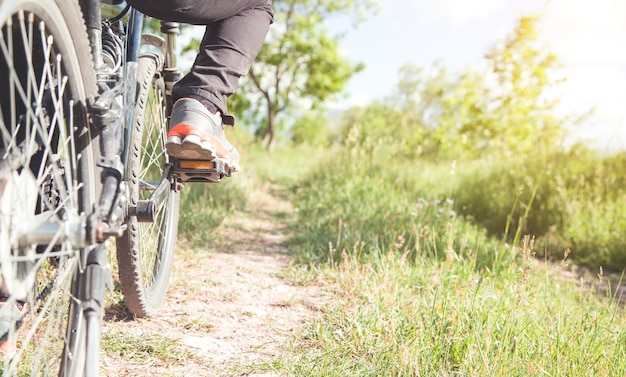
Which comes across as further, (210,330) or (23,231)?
(210,330)

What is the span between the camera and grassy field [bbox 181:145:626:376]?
5.73ft

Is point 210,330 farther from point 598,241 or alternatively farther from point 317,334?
point 598,241

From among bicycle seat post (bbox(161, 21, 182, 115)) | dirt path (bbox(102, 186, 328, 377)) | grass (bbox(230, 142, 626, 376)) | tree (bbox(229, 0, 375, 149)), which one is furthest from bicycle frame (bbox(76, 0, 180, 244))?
tree (bbox(229, 0, 375, 149))

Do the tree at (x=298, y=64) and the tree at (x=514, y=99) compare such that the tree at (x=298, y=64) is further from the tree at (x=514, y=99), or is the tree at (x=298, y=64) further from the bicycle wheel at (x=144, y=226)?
the bicycle wheel at (x=144, y=226)

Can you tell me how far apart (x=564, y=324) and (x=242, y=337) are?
1.22 m

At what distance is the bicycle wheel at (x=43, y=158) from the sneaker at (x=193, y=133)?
0.28 meters

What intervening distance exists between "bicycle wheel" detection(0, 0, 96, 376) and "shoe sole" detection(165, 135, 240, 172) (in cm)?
28

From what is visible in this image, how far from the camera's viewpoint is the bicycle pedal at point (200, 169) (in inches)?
64.4

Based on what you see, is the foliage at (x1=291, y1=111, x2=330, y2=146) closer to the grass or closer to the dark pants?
the grass

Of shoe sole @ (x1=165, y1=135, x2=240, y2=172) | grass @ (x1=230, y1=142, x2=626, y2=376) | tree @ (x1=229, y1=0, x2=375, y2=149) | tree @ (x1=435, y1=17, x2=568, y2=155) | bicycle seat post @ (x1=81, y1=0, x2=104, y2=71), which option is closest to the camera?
bicycle seat post @ (x1=81, y1=0, x2=104, y2=71)

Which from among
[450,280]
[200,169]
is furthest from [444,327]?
[200,169]

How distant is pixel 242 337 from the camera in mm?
2023

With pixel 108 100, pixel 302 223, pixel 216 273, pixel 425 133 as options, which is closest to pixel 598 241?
pixel 302 223

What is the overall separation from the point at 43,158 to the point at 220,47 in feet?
2.24
